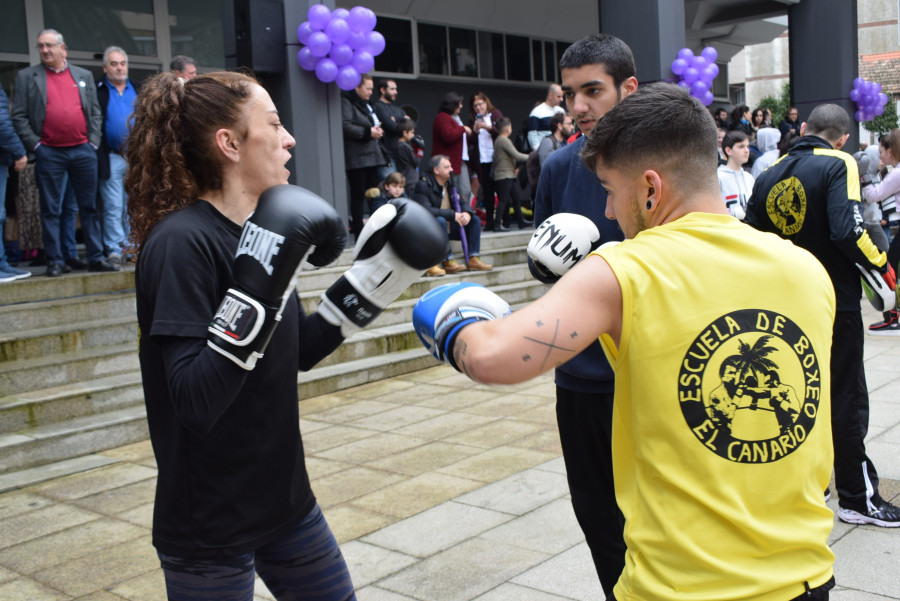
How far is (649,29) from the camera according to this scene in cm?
1182

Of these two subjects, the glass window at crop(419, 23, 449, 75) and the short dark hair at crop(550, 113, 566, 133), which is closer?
the short dark hair at crop(550, 113, 566, 133)

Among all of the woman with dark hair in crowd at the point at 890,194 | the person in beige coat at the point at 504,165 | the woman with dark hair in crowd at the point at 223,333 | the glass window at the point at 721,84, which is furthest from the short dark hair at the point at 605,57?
the glass window at the point at 721,84

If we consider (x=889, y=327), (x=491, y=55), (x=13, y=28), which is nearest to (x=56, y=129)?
(x=13, y=28)

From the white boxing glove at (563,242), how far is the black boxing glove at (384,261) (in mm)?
436

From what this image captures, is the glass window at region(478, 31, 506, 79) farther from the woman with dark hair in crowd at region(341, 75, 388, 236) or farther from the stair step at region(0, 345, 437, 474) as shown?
the stair step at region(0, 345, 437, 474)

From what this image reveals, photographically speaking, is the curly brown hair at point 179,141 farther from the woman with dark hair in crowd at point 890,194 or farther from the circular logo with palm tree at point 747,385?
the woman with dark hair in crowd at point 890,194

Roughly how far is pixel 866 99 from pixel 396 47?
8877 millimetres

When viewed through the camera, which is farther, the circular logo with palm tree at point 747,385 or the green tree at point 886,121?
the green tree at point 886,121

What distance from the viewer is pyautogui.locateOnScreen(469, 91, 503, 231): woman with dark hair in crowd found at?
11656mm

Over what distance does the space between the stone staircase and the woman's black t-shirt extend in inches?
150

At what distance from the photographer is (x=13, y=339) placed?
6176 millimetres

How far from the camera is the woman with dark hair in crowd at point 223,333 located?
1.84 meters

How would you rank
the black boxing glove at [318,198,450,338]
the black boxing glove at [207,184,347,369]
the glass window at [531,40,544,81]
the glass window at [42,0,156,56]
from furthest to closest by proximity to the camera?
the glass window at [531,40,544,81]
the glass window at [42,0,156,56]
the black boxing glove at [318,198,450,338]
the black boxing glove at [207,184,347,369]

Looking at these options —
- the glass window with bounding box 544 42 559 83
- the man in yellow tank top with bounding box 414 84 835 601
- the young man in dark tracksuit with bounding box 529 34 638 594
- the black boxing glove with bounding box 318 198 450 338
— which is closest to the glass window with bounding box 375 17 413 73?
the glass window with bounding box 544 42 559 83
